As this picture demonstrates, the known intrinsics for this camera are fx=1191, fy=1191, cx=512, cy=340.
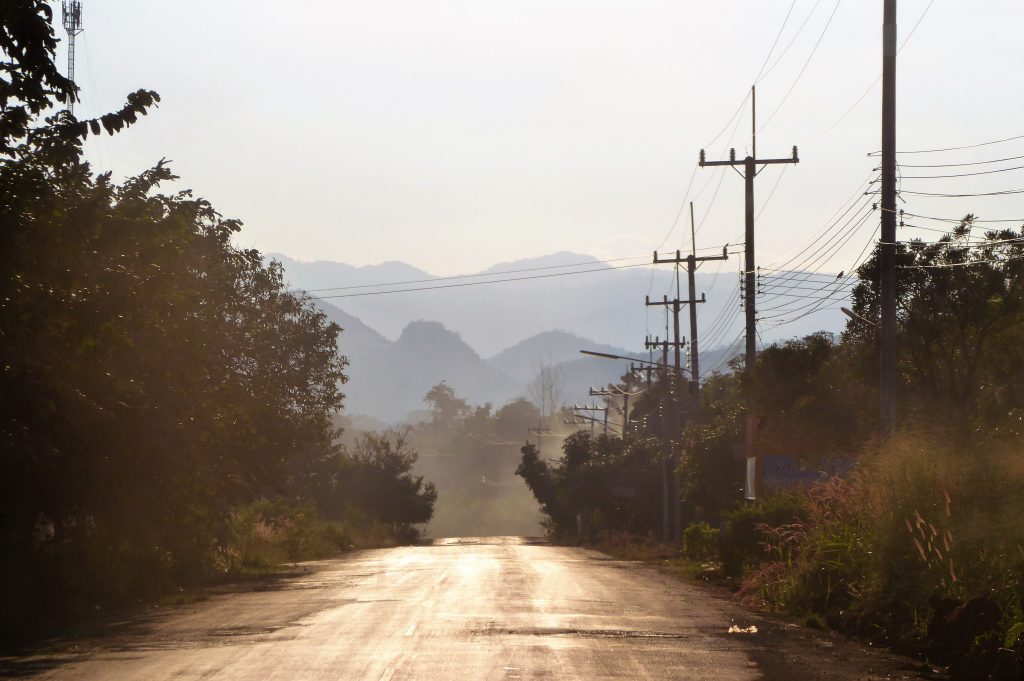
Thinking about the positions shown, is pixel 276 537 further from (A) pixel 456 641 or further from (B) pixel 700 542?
(A) pixel 456 641

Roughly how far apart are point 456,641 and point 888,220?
14260 millimetres

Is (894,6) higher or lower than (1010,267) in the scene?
higher

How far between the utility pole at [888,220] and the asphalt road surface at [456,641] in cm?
555

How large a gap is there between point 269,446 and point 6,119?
22136mm

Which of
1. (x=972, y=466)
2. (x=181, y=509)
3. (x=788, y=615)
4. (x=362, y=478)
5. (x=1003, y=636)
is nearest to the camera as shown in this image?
(x=1003, y=636)

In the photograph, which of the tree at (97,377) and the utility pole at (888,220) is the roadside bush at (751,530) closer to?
the utility pole at (888,220)

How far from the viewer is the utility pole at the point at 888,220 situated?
958 inches

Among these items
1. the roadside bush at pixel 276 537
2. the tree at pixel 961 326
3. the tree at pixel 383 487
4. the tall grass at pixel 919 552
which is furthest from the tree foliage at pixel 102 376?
the tree at pixel 383 487

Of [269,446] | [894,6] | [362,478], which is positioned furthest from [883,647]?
[362,478]

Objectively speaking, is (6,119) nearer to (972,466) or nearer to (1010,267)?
(972,466)

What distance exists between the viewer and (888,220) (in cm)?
2506

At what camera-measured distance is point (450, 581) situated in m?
28.6

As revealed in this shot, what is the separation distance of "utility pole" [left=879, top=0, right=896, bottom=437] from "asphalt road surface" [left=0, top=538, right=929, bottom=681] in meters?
5.55

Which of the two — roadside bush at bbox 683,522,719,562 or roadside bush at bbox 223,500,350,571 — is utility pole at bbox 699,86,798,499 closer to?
roadside bush at bbox 683,522,719,562
